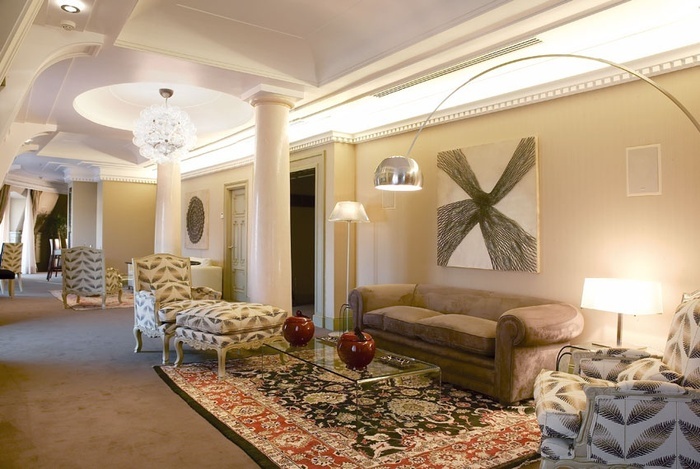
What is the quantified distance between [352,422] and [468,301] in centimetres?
200

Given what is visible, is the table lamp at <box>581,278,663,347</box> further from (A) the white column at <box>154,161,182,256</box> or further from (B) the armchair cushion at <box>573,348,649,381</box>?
(A) the white column at <box>154,161,182,256</box>

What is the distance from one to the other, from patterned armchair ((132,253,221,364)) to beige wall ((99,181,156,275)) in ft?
22.0

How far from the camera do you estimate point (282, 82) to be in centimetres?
500

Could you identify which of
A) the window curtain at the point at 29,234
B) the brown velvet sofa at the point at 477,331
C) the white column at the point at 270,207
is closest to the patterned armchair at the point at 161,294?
the white column at the point at 270,207

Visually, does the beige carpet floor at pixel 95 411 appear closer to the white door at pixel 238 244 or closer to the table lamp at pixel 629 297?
the table lamp at pixel 629 297

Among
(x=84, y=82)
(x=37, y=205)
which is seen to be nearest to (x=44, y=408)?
(x=84, y=82)

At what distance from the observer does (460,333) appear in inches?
157

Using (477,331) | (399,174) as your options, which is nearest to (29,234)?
(399,174)

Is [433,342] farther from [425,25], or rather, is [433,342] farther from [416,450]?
[425,25]

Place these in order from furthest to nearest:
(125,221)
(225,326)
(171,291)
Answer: (125,221)
(171,291)
(225,326)

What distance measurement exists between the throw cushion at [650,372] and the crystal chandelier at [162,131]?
4872 millimetres

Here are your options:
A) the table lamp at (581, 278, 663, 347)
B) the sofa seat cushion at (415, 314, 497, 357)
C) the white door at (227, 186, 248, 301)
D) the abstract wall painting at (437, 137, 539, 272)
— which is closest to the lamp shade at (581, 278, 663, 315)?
the table lamp at (581, 278, 663, 347)

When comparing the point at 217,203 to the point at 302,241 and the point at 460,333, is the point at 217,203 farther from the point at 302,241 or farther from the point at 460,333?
the point at 460,333

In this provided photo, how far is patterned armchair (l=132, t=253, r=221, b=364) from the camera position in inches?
189
